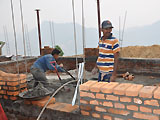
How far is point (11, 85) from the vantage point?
3164mm

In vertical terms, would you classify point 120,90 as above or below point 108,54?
below

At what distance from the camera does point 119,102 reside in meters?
2.02

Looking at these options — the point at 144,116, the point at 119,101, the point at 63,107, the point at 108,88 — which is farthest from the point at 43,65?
the point at 144,116

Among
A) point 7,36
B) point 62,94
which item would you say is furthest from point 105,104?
point 7,36

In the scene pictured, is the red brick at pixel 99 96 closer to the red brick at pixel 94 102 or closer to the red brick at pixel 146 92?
the red brick at pixel 94 102

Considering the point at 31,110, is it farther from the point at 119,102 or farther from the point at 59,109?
the point at 119,102

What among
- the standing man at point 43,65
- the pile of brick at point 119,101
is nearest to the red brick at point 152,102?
the pile of brick at point 119,101

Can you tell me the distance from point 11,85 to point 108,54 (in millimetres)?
1833

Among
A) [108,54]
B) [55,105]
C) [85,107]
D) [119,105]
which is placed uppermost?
[108,54]

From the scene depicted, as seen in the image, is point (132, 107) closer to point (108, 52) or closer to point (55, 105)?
point (108, 52)

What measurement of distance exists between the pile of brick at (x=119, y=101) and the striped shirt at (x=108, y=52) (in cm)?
57

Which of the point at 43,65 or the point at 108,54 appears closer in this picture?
the point at 108,54

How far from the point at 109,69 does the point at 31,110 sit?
143 centimetres

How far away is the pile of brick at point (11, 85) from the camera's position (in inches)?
124
